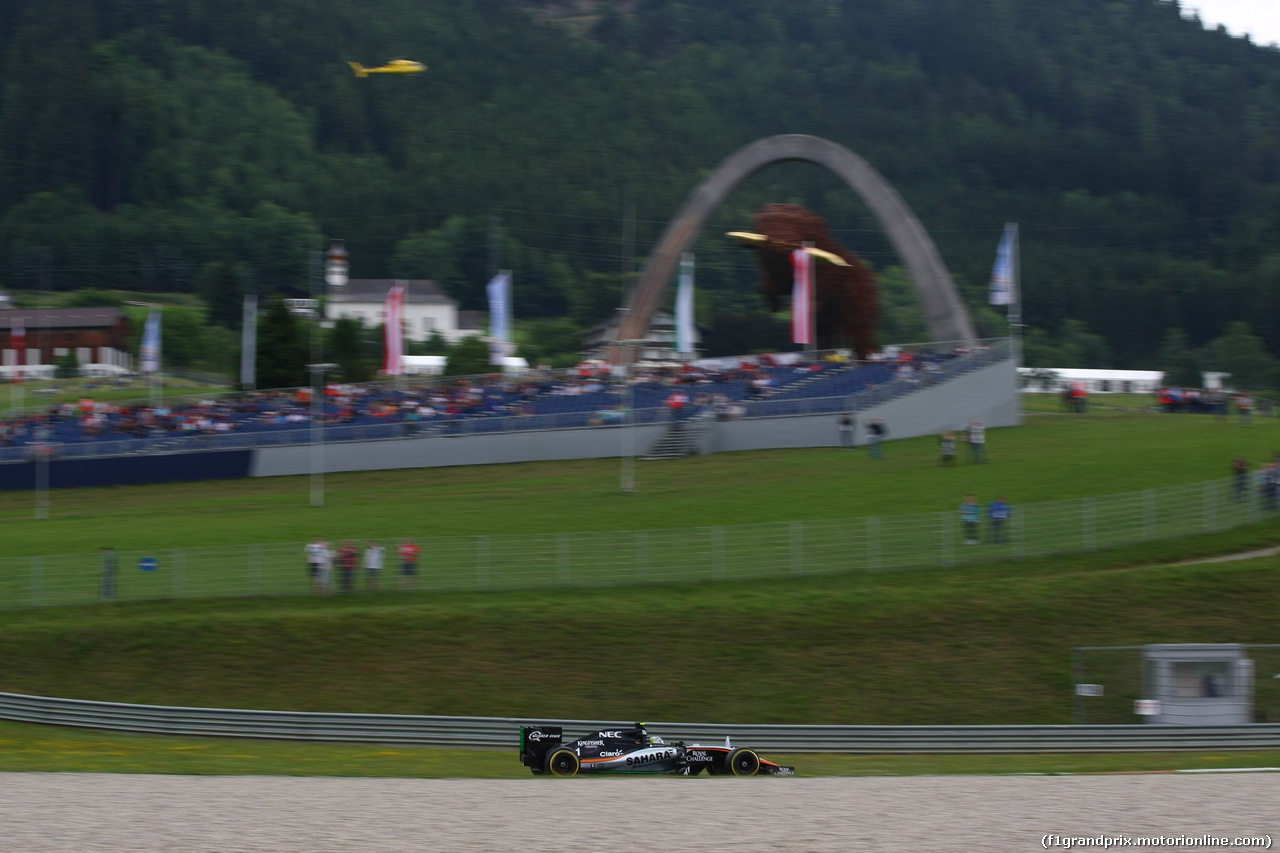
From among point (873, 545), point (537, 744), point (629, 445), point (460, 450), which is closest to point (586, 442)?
point (629, 445)

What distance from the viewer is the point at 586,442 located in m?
46.6

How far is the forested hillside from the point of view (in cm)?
14288

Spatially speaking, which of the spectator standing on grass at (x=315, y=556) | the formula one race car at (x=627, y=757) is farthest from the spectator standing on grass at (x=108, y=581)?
the formula one race car at (x=627, y=757)

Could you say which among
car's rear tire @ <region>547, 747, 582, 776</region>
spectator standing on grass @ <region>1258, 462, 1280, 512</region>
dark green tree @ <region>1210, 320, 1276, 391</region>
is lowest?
car's rear tire @ <region>547, 747, 582, 776</region>

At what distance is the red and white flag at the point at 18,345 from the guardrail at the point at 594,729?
2638 cm

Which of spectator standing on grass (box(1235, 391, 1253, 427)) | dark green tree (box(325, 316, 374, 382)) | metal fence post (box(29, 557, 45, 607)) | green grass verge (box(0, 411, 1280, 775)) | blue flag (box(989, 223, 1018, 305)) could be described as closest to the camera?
green grass verge (box(0, 411, 1280, 775))

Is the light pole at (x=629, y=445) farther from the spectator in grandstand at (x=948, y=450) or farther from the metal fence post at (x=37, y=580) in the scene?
Answer: the metal fence post at (x=37, y=580)

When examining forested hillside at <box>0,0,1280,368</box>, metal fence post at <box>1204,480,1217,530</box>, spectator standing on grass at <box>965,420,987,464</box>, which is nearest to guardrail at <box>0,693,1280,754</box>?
metal fence post at <box>1204,480,1217,530</box>

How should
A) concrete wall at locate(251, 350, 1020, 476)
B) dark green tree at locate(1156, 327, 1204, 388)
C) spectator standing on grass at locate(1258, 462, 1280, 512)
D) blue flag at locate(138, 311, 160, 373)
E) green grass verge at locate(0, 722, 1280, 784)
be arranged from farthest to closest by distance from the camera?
dark green tree at locate(1156, 327, 1204, 388), blue flag at locate(138, 311, 160, 373), concrete wall at locate(251, 350, 1020, 476), spectator standing on grass at locate(1258, 462, 1280, 512), green grass verge at locate(0, 722, 1280, 784)

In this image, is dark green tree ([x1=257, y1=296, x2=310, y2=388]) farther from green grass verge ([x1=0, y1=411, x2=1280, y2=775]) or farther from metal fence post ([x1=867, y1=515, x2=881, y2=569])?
metal fence post ([x1=867, y1=515, x2=881, y2=569])

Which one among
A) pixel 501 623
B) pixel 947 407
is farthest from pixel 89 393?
pixel 501 623

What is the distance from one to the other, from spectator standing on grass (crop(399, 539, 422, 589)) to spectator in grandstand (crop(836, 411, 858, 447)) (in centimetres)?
1935

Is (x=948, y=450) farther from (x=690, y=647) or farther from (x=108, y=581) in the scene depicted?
(x=108, y=581)

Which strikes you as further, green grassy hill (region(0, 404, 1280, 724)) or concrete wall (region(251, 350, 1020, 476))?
concrete wall (region(251, 350, 1020, 476))
